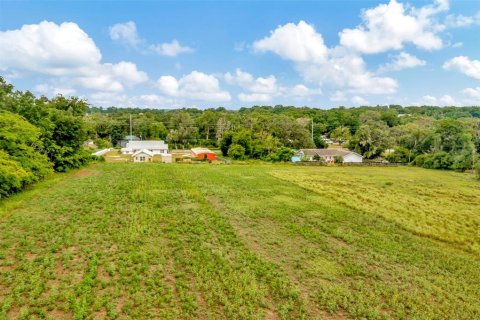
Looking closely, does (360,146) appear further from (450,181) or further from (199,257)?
(199,257)

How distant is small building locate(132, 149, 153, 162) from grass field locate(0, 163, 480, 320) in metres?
21.1

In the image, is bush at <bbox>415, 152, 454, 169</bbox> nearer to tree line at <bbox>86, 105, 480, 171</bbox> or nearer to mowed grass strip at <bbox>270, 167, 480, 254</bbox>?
tree line at <bbox>86, 105, 480, 171</bbox>

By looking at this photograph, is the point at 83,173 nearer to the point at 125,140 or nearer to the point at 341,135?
the point at 125,140

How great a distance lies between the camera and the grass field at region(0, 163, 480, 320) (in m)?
7.14

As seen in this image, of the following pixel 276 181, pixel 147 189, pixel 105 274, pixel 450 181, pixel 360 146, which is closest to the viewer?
pixel 105 274

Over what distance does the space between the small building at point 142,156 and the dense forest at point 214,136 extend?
619 cm

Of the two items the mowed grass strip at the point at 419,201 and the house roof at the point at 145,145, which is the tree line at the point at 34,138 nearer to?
the house roof at the point at 145,145

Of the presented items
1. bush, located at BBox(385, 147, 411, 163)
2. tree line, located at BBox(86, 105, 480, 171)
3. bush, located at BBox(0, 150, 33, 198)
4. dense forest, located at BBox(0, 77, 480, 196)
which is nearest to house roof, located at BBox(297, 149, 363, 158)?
dense forest, located at BBox(0, 77, 480, 196)

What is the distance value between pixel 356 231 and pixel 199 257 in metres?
6.77

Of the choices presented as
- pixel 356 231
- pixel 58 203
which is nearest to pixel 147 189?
pixel 58 203

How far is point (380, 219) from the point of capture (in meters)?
14.6

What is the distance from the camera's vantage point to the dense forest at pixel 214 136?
17.2 meters

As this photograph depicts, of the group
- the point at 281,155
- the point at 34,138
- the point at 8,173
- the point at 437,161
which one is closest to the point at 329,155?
the point at 281,155

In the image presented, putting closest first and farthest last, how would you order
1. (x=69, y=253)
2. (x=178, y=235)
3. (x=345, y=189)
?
1. (x=69, y=253)
2. (x=178, y=235)
3. (x=345, y=189)
